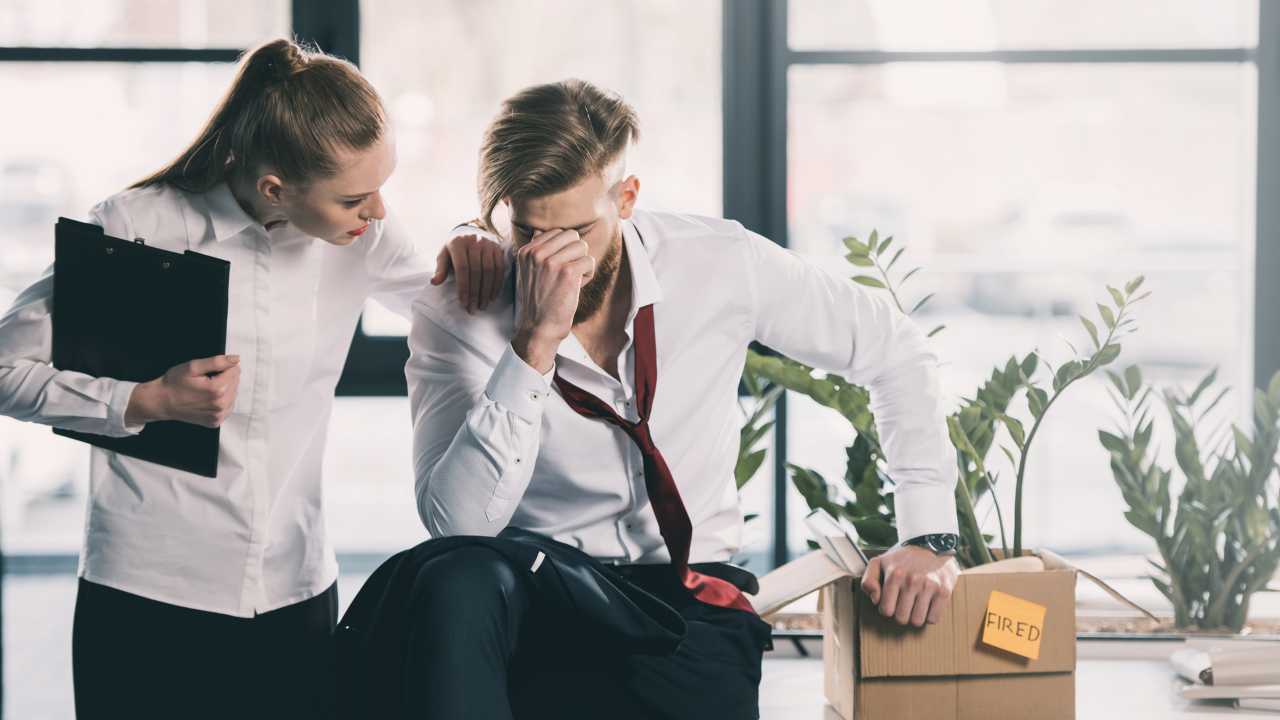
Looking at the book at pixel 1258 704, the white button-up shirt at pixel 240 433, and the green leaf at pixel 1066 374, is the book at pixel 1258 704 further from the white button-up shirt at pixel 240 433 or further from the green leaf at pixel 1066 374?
the white button-up shirt at pixel 240 433

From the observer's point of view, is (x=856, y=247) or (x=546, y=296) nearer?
(x=546, y=296)

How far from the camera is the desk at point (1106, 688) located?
1.91m

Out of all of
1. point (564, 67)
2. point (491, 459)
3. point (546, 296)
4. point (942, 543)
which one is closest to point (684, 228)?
point (546, 296)

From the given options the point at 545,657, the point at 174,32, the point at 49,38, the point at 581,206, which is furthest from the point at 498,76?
the point at 545,657

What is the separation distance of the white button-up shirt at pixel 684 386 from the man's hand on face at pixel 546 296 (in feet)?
0.29

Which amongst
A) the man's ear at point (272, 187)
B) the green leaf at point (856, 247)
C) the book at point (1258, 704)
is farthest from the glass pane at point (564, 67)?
the book at point (1258, 704)

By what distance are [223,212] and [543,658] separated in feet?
2.41

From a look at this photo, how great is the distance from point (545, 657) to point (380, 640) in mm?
216

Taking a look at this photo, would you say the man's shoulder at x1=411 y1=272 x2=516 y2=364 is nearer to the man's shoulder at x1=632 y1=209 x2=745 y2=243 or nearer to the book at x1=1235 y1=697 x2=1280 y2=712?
the man's shoulder at x1=632 y1=209 x2=745 y2=243

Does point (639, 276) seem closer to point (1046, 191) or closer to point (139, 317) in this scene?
point (139, 317)

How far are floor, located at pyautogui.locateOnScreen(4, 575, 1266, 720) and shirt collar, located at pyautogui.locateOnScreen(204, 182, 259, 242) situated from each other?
1.20 metres

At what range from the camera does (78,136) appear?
9.16ft

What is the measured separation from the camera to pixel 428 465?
61.7 inches

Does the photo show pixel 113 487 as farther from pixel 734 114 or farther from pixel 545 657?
pixel 734 114
